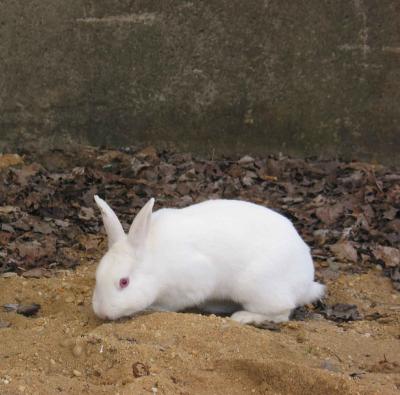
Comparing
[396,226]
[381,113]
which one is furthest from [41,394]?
[381,113]

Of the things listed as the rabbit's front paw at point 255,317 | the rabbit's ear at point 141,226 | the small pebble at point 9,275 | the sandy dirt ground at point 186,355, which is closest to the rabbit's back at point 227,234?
the rabbit's ear at point 141,226

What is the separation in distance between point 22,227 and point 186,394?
268cm

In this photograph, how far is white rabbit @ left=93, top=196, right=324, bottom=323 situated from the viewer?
4.00 m

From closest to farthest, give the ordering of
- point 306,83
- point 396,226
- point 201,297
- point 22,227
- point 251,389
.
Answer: point 251,389 → point 201,297 → point 22,227 → point 396,226 → point 306,83

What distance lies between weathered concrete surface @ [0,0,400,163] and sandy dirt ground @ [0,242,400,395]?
315 centimetres

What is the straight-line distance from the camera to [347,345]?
397cm

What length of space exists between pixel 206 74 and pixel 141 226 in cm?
352

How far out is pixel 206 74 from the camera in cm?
723

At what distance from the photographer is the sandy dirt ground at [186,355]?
10.7ft

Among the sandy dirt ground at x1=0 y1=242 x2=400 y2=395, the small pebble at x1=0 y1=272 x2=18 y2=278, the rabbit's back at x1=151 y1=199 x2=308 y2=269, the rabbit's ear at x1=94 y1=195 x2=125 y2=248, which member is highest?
the rabbit's ear at x1=94 y1=195 x2=125 y2=248

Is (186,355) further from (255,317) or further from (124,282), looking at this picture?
(255,317)

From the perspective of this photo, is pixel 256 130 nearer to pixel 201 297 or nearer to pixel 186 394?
pixel 201 297

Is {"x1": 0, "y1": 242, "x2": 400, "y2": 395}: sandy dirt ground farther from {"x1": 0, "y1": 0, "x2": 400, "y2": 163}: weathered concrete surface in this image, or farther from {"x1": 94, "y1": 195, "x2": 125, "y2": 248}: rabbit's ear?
{"x1": 0, "y1": 0, "x2": 400, "y2": 163}: weathered concrete surface

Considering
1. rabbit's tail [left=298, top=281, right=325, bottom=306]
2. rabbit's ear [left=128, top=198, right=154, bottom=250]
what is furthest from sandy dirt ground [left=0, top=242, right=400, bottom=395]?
rabbit's ear [left=128, top=198, right=154, bottom=250]
